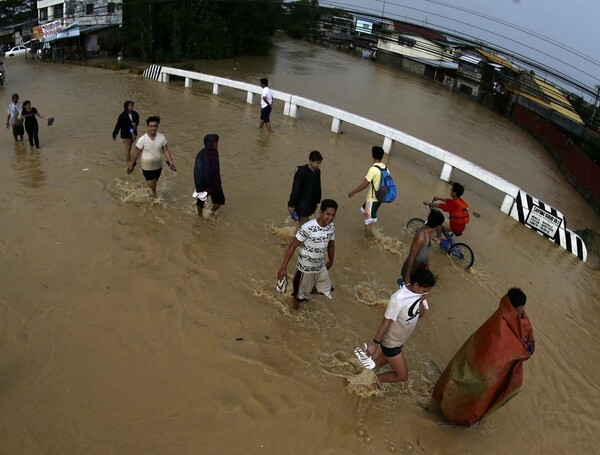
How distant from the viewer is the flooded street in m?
4.38

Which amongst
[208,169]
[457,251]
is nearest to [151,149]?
[208,169]

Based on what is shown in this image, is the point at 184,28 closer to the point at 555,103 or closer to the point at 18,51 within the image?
the point at 18,51

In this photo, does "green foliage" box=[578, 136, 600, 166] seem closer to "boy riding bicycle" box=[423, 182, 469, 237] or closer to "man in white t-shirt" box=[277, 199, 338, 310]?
Result: "boy riding bicycle" box=[423, 182, 469, 237]

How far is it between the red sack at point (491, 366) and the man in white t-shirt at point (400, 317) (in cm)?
53

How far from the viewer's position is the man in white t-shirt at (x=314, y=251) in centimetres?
512

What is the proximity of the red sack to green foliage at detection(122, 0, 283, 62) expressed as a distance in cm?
3358

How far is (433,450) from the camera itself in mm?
4410

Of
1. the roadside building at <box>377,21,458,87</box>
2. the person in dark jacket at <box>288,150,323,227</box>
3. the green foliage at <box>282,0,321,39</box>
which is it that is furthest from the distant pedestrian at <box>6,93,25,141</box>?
the green foliage at <box>282,0,321,39</box>

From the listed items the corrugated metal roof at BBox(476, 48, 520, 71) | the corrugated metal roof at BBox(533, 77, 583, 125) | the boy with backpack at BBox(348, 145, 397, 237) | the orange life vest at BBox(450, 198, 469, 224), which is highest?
the corrugated metal roof at BBox(476, 48, 520, 71)

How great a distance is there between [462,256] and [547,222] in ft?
11.2

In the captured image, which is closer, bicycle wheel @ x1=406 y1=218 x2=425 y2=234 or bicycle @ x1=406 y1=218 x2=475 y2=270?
bicycle @ x1=406 y1=218 x2=475 y2=270

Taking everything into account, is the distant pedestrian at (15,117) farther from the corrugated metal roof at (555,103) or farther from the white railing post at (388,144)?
the corrugated metal roof at (555,103)

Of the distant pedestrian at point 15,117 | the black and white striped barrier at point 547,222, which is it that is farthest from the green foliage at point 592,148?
the distant pedestrian at point 15,117

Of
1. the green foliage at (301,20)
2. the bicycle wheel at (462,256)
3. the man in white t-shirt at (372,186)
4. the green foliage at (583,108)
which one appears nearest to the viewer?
the man in white t-shirt at (372,186)
